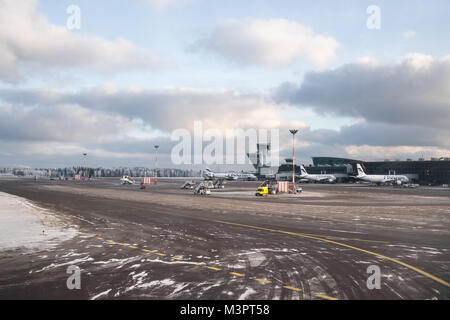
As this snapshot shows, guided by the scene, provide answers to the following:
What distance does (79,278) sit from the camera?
9273 mm

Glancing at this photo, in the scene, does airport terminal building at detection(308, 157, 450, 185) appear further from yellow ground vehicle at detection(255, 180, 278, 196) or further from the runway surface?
the runway surface

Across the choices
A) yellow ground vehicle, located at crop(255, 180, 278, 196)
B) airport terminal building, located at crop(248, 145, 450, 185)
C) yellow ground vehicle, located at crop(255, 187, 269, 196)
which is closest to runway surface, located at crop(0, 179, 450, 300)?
yellow ground vehicle, located at crop(255, 187, 269, 196)

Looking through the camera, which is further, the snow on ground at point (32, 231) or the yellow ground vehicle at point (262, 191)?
the yellow ground vehicle at point (262, 191)

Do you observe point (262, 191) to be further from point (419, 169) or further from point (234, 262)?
point (419, 169)

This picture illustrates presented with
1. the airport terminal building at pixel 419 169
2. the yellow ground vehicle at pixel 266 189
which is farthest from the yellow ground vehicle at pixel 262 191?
the airport terminal building at pixel 419 169

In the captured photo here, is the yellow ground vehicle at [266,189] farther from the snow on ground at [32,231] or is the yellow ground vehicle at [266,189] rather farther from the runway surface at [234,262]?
the snow on ground at [32,231]

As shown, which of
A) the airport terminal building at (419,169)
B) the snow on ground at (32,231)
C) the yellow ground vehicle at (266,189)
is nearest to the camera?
the snow on ground at (32,231)

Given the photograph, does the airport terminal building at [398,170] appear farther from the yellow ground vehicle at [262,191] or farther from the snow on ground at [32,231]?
the snow on ground at [32,231]

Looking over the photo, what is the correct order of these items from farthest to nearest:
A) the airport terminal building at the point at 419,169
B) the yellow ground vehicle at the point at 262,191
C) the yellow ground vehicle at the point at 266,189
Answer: the airport terminal building at the point at 419,169 < the yellow ground vehicle at the point at 266,189 < the yellow ground vehicle at the point at 262,191

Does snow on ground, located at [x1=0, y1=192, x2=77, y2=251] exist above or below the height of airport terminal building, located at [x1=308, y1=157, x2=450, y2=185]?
below

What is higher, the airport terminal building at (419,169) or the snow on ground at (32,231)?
the airport terminal building at (419,169)

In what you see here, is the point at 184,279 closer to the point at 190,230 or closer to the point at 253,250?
the point at 253,250

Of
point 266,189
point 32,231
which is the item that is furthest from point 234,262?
point 266,189
